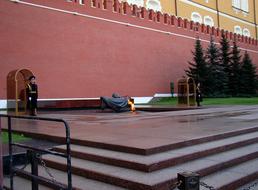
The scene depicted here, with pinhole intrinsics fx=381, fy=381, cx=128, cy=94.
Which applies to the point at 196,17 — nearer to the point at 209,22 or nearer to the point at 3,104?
the point at 209,22

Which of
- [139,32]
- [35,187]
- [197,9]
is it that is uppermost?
[197,9]

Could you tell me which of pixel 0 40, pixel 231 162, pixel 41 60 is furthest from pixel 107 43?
pixel 231 162

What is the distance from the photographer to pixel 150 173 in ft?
14.7

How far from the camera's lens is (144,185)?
4074mm

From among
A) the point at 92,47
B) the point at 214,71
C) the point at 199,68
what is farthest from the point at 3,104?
the point at 214,71

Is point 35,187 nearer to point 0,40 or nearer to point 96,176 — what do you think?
point 96,176

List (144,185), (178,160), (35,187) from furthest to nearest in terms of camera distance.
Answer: (178,160) < (35,187) < (144,185)

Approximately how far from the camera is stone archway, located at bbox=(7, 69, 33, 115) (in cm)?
1362

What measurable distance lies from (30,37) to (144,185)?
1396cm

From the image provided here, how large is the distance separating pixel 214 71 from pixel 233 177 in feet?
74.9

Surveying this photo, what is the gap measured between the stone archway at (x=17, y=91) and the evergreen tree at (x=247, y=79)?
18.6 metres

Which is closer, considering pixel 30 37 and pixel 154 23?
pixel 30 37

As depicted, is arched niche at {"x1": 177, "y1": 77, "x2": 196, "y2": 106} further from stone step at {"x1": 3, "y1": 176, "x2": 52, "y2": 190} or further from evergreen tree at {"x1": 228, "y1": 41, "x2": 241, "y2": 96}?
stone step at {"x1": 3, "y1": 176, "x2": 52, "y2": 190}

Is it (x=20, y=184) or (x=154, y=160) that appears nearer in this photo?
(x=154, y=160)
